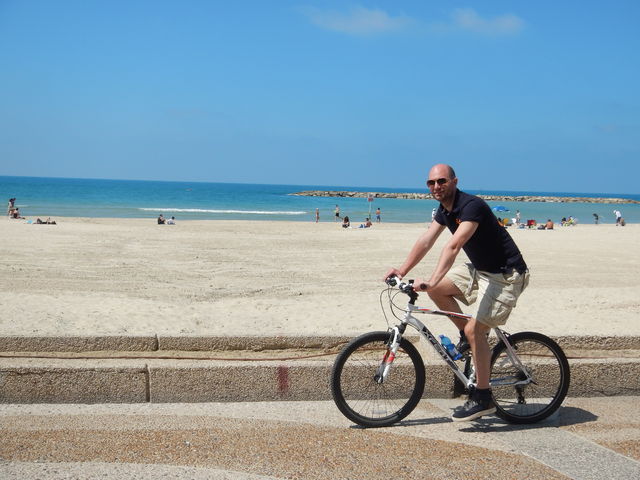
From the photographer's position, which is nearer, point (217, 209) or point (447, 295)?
point (447, 295)

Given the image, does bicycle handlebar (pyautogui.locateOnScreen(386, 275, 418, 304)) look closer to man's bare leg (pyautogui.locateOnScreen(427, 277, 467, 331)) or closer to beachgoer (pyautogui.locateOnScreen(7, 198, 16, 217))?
man's bare leg (pyautogui.locateOnScreen(427, 277, 467, 331))

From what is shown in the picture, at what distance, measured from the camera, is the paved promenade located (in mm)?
3869

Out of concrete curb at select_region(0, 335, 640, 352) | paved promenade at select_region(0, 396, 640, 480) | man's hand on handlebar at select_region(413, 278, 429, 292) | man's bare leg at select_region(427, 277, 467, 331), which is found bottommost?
paved promenade at select_region(0, 396, 640, 480)

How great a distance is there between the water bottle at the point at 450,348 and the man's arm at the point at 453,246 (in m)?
0.54

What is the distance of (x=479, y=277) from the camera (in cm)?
486

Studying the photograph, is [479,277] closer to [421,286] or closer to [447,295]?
[447,295]

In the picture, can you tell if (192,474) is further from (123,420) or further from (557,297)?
(557,297)

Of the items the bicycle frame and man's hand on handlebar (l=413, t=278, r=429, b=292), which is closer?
man's hand on handlebar (l=413, t=278, r=429, b=292)

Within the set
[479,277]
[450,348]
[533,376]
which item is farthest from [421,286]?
[533,376]

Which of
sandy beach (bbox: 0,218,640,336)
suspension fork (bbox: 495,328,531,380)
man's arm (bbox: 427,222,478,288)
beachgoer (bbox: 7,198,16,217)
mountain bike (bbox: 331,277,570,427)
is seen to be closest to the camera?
man's arm (bbox: 427,222,478,288)

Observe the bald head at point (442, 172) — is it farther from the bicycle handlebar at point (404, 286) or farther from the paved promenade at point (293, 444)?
the paved promenade at point (293, 444)

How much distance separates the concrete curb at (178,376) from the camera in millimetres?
4945

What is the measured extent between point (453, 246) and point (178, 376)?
2.13 meters

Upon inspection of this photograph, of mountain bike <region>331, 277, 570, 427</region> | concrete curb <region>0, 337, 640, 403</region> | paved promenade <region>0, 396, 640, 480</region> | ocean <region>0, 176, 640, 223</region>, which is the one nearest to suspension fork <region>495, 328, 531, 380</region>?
mountain bike <region>331, 277, 570, 427</region>
